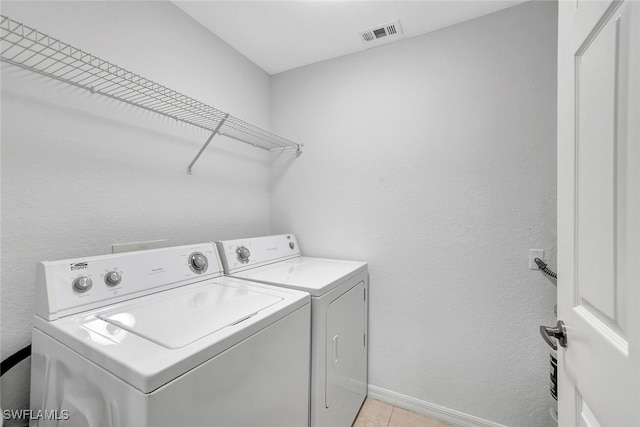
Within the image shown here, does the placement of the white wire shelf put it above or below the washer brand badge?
above

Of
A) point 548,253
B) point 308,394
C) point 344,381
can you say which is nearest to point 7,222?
point 308,394

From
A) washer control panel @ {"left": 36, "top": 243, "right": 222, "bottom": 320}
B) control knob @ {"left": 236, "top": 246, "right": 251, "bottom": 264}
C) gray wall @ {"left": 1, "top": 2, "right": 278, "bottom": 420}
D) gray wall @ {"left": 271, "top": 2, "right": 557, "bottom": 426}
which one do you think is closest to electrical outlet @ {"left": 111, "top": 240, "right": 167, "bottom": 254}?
gray wall @ {"left": 1, "top": 2, "right": 278, "bottom": 420}

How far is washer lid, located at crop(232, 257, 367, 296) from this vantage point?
1.27m

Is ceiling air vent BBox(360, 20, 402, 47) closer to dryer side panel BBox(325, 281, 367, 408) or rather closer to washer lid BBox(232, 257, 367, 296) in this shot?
washer lid BBox(232, 257, 367, 296)

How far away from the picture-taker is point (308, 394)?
45.5 inches

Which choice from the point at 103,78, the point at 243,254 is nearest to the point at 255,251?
the point at 243,254

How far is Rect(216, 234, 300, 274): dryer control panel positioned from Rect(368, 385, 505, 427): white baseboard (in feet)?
3.80

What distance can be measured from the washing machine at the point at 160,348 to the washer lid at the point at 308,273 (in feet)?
0.32

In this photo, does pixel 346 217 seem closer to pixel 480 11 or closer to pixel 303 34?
pixel 303 34

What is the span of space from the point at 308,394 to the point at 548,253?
1.46 metres

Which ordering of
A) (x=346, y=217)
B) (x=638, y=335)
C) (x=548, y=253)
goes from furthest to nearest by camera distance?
(x=346, y=217) → (x=548, y=253) → (x=638, y=335)

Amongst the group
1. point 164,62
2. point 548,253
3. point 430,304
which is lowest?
point 430,304

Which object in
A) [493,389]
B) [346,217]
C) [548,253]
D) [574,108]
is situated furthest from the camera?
[346,217]

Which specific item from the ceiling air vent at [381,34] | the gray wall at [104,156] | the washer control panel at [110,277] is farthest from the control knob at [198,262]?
the ceiling air vent at [381,34]
